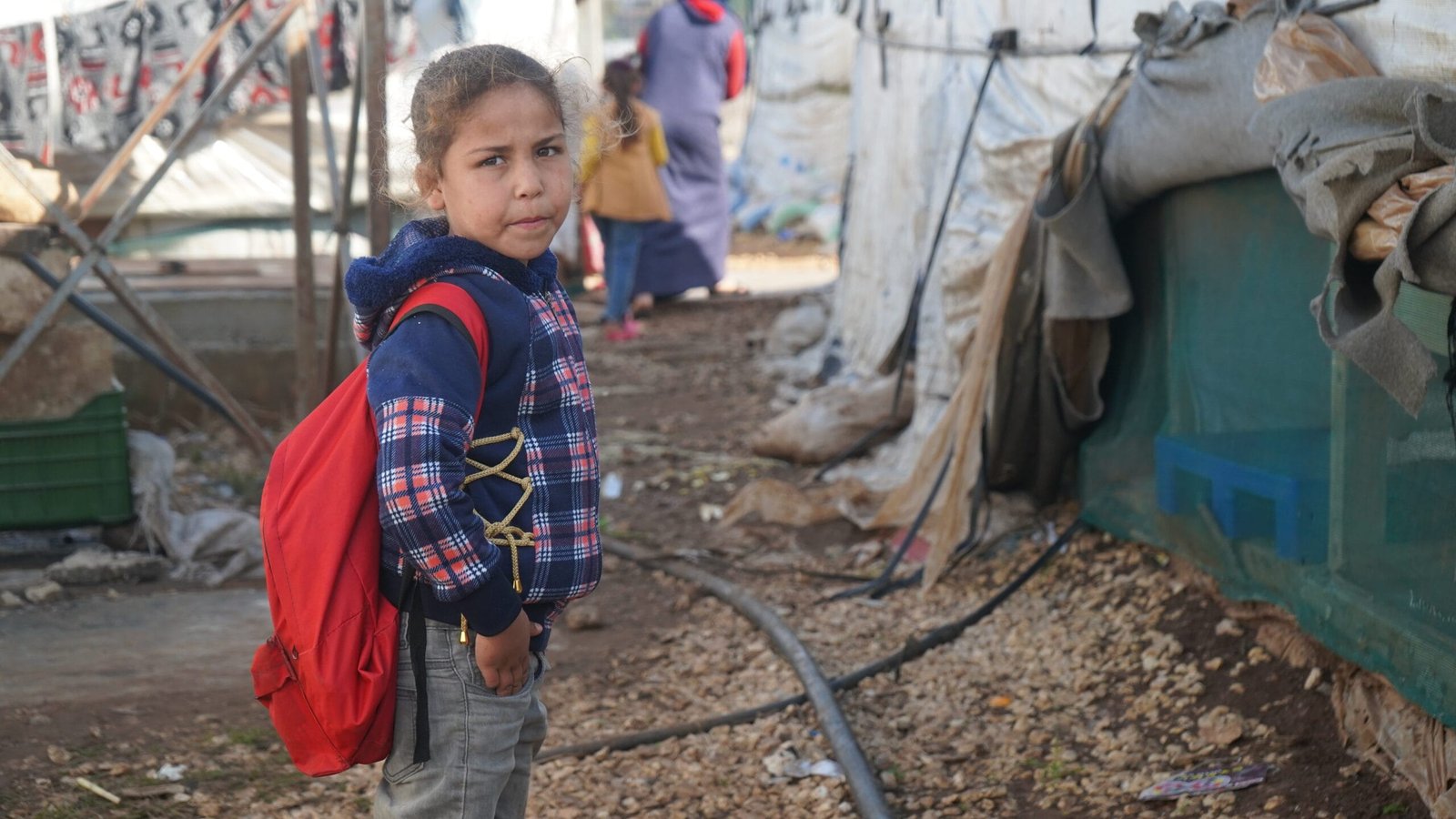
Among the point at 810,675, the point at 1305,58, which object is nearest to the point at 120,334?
the point at 810,675

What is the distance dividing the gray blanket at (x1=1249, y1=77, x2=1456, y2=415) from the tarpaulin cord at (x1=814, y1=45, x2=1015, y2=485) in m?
2.67

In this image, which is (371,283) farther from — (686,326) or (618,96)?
(686,326)

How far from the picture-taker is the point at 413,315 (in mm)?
1892

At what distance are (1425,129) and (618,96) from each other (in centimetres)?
650

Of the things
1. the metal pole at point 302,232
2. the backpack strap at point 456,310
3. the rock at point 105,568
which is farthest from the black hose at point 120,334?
the backpack strap at point 456,310

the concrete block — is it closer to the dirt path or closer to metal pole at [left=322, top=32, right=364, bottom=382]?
the dirt path

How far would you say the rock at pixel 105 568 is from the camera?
178 inches

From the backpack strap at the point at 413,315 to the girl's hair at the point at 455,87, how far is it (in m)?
0.23

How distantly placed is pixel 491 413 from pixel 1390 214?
62.7 inches

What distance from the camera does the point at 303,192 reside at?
5492 millimetres

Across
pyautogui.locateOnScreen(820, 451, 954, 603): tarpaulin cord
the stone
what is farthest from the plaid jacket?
pyautogui.locateOnScreen(820, 451, 954, 603): tarpaulin cord

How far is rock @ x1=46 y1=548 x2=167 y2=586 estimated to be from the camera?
4.52m

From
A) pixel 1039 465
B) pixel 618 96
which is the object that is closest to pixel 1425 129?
pixel 1039 465

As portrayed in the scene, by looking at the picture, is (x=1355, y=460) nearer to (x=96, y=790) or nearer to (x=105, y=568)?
(x=96, y=790)
